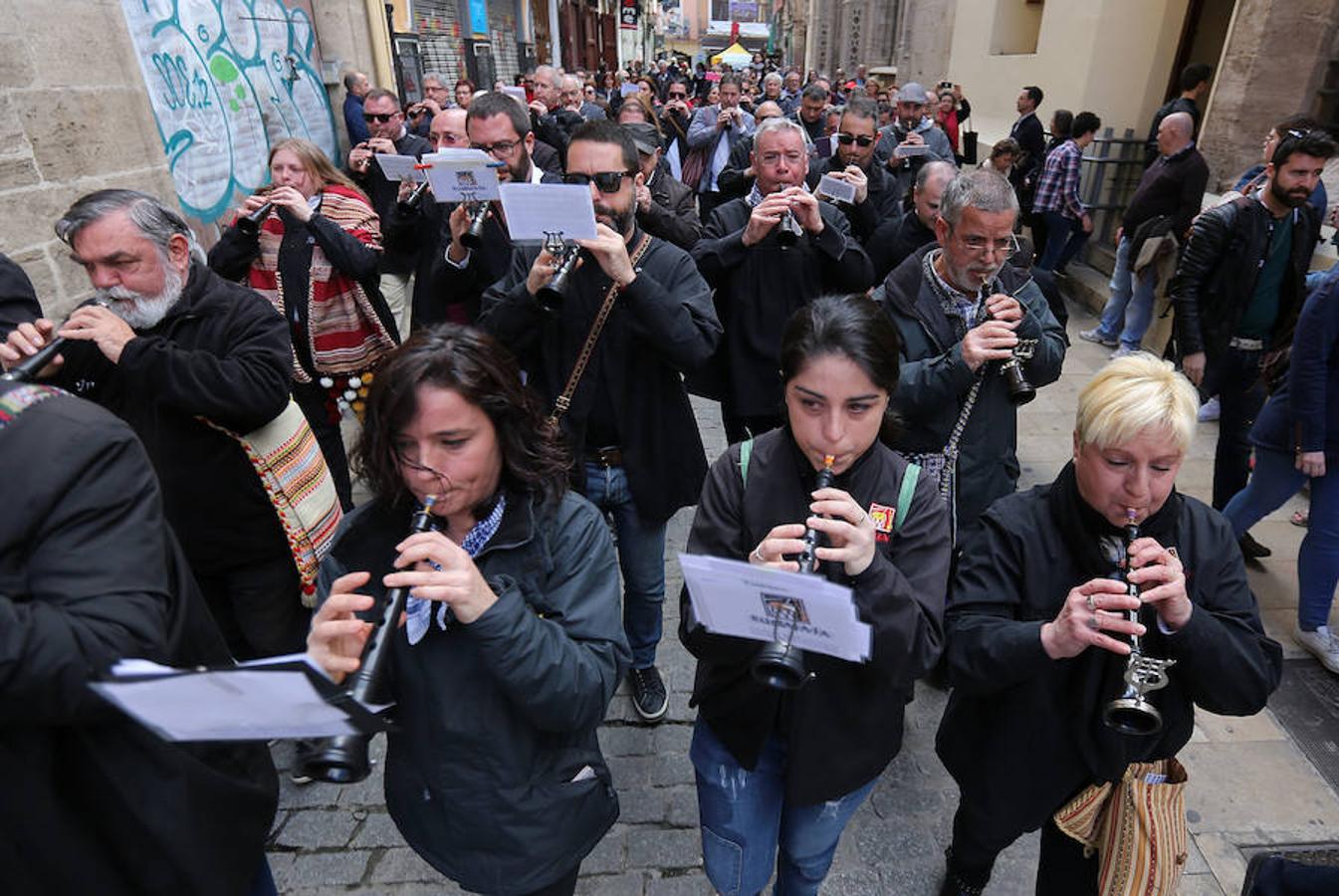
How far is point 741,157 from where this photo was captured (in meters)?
6.64

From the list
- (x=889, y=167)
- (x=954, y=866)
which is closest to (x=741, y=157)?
(x=889, y=167)

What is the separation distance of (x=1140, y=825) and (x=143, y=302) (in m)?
3.24

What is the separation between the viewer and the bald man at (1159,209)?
21.6 feet

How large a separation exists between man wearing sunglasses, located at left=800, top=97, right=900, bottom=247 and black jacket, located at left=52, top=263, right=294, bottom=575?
3654mm

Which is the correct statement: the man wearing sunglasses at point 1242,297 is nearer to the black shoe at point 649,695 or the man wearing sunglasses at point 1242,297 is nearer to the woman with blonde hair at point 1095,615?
the woman with blonde hair at point 1095,615

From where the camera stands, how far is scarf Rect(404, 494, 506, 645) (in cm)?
164

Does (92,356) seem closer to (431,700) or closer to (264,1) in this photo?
(431,700)

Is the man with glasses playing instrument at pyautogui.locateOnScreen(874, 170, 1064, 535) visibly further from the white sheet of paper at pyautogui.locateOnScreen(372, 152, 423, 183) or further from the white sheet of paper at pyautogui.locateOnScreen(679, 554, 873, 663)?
the white sheet of paper at pyautogui.locateOnScreen(372, 152, 423, 183)

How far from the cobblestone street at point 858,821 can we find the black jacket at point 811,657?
0.95m

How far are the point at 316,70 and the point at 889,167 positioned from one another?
559 cm

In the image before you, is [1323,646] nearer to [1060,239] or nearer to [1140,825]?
[1140,825]

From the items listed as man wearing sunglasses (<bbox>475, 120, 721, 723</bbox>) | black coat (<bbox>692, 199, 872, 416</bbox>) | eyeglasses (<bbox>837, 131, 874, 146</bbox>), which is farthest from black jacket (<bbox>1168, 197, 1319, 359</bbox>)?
man wearing sunglasses (<bbox>475, 120, 721, 723</bbox>)

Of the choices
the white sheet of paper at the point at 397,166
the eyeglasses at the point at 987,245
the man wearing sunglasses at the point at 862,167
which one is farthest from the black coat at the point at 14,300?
the man wearing sunglasses at the point at 862,167

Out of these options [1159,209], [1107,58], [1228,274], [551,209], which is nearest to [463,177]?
[551,209]
